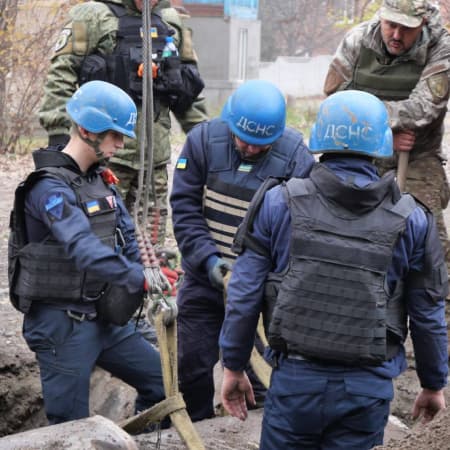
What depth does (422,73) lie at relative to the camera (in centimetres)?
573

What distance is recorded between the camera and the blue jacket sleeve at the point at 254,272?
10.7 feet

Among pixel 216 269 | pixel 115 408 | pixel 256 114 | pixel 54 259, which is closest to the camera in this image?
pixel 54 259

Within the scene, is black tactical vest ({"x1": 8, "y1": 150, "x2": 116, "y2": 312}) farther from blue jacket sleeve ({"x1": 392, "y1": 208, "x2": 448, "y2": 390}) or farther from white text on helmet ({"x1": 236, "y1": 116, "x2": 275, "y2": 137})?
blue jacket sleeve ({"x1": 392, "y1": 208, "x2": 448, "y2": 390})

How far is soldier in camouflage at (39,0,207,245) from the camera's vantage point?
5.73 meters

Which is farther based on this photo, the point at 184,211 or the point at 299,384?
A: the point at 184,211

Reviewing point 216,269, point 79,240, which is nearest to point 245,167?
point 216,269

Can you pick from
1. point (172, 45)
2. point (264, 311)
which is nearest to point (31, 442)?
point (264, 311)

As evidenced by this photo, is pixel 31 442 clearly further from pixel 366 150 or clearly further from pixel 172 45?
pixel 172 45

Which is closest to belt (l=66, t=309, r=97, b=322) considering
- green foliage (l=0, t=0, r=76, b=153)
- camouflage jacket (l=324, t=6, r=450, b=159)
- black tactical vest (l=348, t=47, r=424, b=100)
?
camouflage jacket (l=324, t=6, r=450, b=159)

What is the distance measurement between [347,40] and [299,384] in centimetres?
321

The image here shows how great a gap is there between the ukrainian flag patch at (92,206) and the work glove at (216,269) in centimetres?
71

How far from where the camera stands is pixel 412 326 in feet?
11.1

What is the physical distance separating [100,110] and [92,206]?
428mm

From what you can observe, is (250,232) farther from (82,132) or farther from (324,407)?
(82,132)
